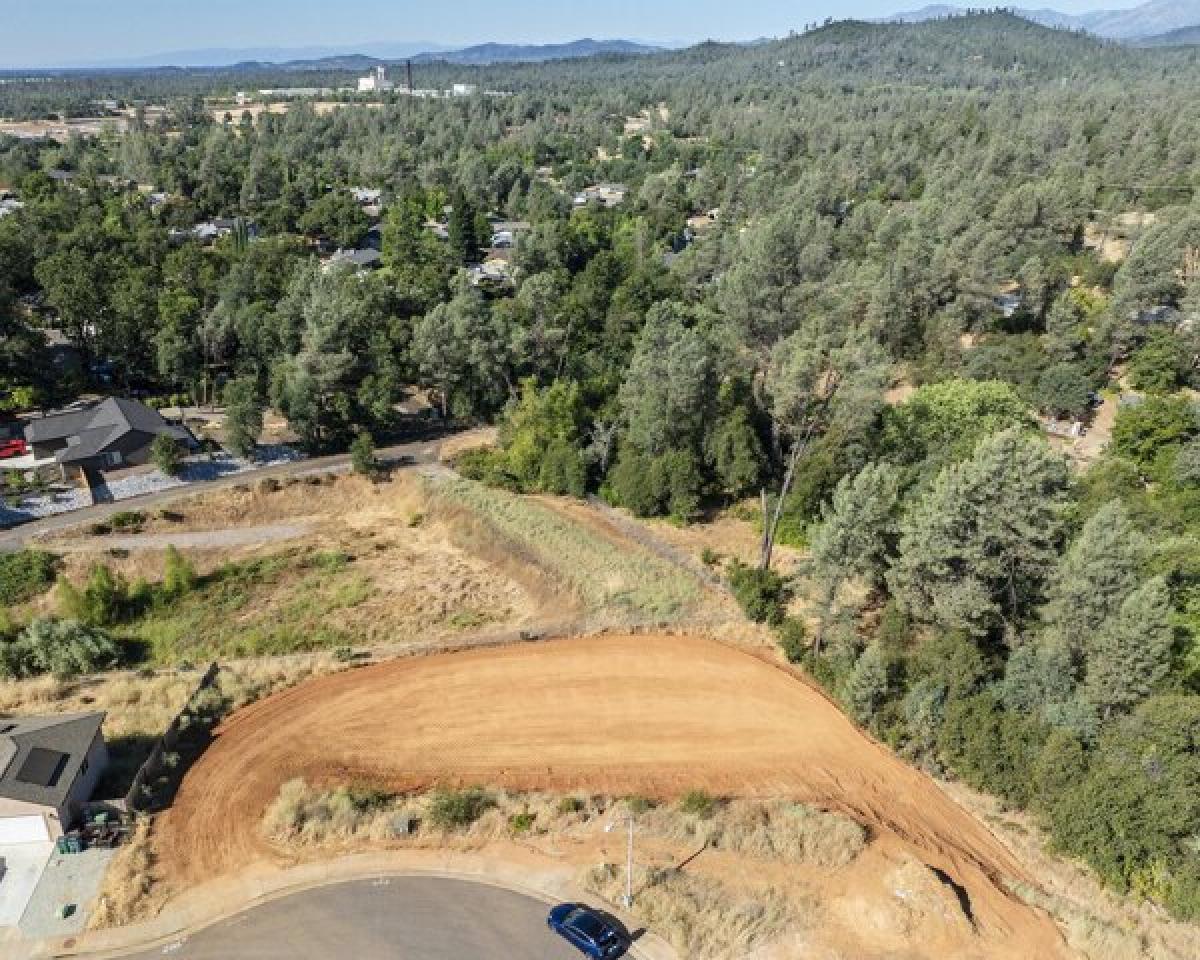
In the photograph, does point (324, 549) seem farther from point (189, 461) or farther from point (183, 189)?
point (183, 189)

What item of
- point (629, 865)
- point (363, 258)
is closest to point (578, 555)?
point (629, 865)

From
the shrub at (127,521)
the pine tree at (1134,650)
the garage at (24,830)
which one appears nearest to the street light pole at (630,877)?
the pine tree at (1134,650)

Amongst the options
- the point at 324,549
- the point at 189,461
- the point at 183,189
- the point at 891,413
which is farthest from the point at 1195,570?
the point at 183,189

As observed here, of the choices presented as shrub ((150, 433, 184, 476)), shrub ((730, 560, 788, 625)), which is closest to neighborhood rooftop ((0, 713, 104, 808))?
shrub ((150, 433, 184, 476))

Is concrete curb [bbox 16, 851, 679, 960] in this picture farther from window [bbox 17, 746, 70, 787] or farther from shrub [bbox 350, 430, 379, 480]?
shrub [bbox 350, 430, 379, 480]

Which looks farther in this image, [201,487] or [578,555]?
[201,487]

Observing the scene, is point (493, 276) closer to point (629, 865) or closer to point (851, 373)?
point (851, 373)

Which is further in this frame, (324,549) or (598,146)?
(598,146)
